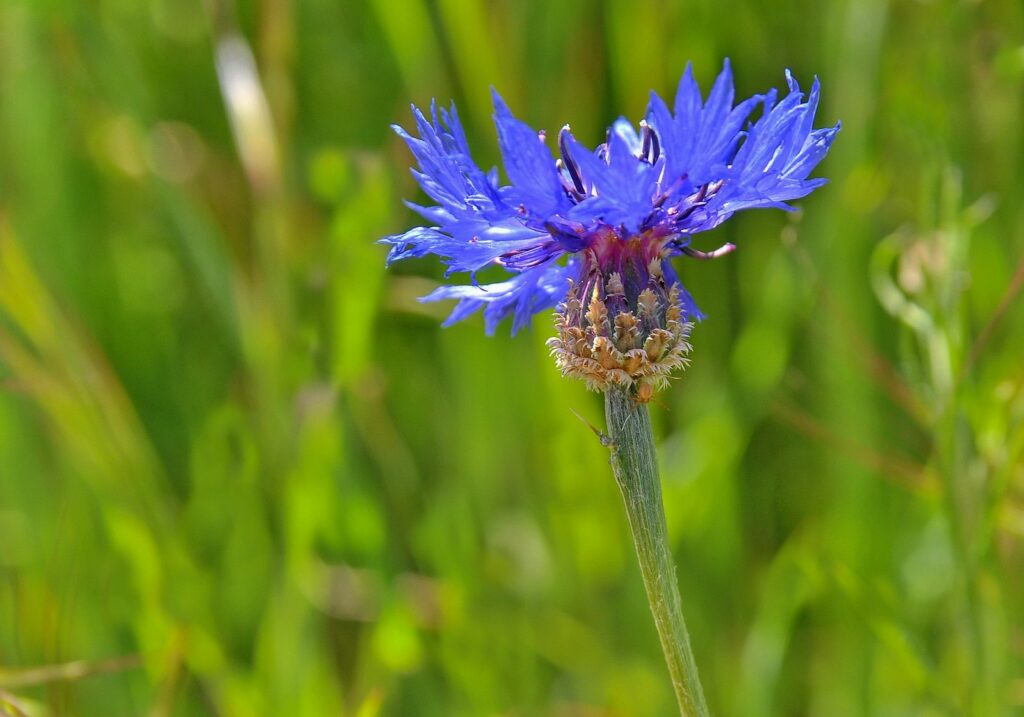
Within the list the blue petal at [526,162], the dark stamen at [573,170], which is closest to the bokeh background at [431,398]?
the dark stamen at [573,170]

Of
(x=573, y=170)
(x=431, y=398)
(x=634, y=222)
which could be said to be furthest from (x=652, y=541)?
(x=431, y=398)

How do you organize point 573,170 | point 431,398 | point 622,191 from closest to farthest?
point 622,191 < point 573,170 < point 431,398

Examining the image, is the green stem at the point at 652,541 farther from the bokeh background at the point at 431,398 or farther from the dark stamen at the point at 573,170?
the bokeh background at the point at 431,398

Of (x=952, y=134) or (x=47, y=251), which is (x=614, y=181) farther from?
(x=47, y=251)

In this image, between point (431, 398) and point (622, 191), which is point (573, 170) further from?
point (431, 398)

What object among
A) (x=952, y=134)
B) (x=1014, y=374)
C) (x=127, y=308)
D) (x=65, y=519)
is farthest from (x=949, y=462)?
(x=127, y=308)

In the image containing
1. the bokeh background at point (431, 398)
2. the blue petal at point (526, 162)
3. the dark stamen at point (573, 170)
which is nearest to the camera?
the blue petal at point (526, 162)
